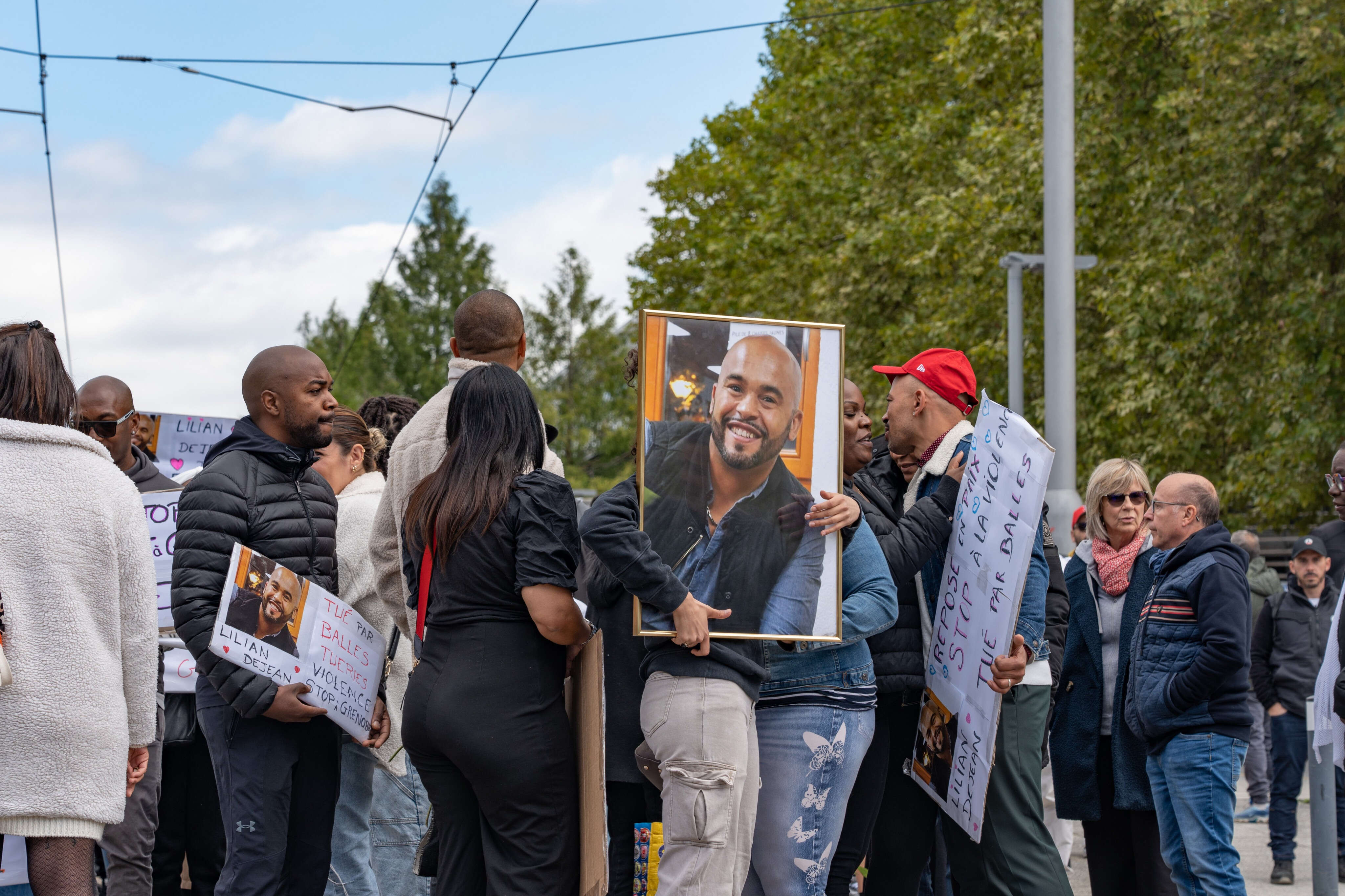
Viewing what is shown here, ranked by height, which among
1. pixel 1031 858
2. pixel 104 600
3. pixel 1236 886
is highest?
pixel 104 600

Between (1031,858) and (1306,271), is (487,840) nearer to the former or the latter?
(1031,858)

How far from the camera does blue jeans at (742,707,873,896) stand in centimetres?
366

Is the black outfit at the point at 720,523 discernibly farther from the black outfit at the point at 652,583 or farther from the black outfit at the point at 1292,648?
the black outfit at the point at 1292,648

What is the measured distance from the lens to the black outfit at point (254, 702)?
3.93m

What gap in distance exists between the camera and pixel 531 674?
3.50 m

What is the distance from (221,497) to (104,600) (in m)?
0.91

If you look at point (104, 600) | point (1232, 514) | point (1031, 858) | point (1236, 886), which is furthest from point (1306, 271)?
point (104, 600)

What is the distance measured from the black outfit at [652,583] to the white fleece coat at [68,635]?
1167 mm

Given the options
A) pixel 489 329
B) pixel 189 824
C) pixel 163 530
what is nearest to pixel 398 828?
pixel 189 824

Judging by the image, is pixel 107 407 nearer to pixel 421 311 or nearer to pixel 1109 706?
pixel 1109 706

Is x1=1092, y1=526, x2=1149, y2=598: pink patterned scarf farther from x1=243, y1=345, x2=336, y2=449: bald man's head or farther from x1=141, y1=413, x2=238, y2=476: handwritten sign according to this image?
x1=141, y1=413, x2=238, y2=476: handwritten sign

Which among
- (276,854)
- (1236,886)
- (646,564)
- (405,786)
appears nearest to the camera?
(646,564)

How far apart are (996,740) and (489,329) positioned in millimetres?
2065

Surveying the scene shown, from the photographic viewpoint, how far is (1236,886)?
4.66m
